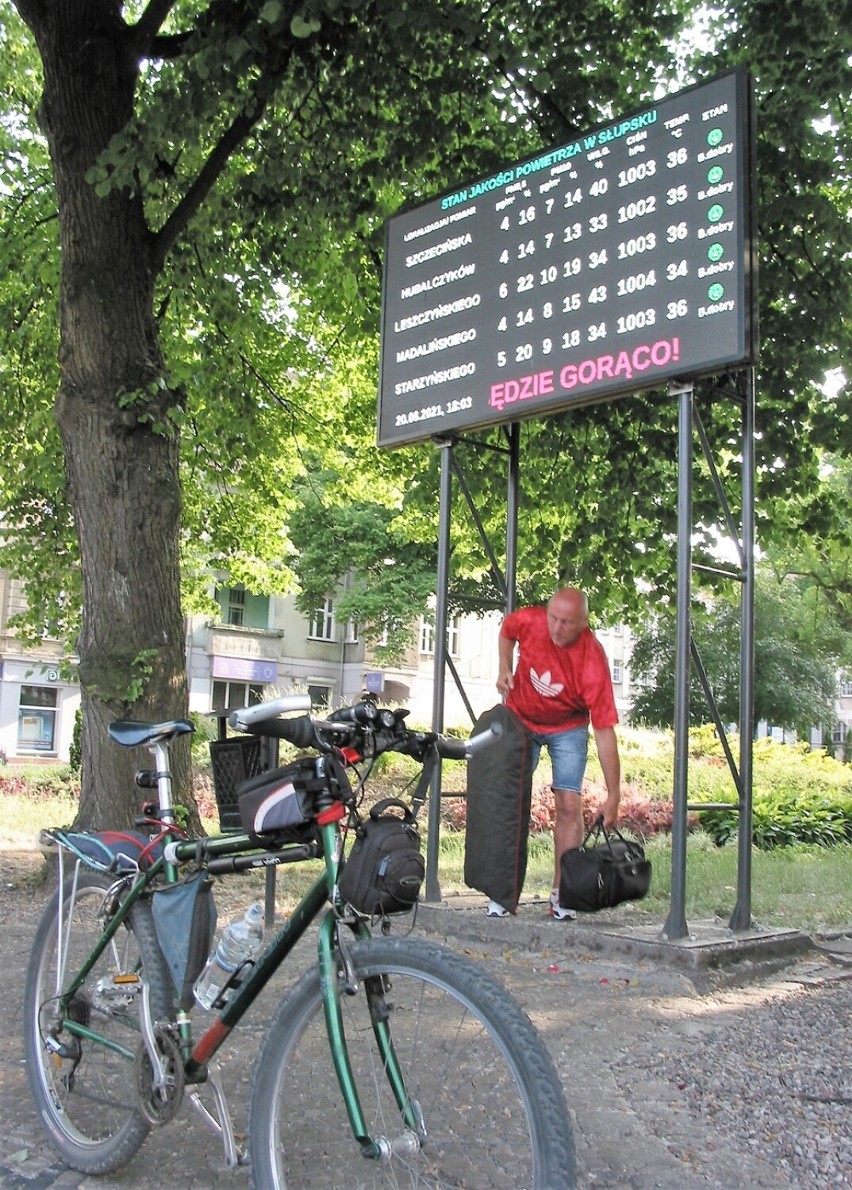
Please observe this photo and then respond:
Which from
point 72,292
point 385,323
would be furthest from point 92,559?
point 385,323

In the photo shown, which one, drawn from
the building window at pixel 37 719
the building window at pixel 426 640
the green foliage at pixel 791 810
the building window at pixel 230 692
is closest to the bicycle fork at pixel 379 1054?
the green foliage at pixel 791 810

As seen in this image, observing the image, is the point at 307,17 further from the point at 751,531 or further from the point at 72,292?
the point at 751,531

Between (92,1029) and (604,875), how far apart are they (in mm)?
3506

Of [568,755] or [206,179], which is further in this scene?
[206,179]

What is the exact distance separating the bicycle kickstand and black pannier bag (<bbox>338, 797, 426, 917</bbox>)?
0.76m

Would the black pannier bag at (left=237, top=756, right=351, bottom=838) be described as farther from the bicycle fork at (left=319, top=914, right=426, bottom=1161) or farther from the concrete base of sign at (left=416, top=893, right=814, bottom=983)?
the concrete base of sign at (left=416, top=893, right=814, bottom=983)

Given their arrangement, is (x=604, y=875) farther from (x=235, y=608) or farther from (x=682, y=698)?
(x=235, y=608)

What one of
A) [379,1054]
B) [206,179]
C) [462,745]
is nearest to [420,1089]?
[379,1054]

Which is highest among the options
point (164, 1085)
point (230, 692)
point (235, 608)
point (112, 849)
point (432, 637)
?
point (235, 608)

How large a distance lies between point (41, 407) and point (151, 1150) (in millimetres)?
12498

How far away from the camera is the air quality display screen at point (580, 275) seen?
20.9 feet

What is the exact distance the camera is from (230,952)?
3098 mm

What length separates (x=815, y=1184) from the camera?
3.33 meters

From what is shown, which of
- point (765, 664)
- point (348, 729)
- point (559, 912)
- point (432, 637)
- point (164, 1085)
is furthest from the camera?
point (432, 637)
